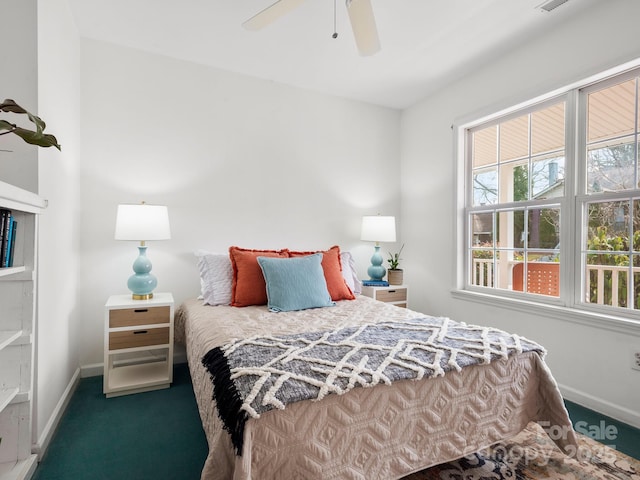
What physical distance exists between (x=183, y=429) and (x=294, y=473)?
1.15 m

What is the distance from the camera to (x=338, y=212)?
145 inches

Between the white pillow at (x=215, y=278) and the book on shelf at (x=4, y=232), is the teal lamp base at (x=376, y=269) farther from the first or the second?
the book on shelf at (x=4, y=232)

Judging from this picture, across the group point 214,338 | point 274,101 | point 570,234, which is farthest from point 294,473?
point 274,101

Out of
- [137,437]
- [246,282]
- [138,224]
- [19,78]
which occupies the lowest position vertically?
[137,437]

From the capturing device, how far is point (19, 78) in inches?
65.9

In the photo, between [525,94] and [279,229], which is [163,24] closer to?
[279,229]

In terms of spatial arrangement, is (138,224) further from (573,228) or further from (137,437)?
(573,228)

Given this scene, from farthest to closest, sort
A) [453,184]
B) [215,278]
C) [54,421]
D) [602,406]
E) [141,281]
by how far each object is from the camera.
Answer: [453,184] < [215,278] < [141,281] < [602,406] < [54,421]

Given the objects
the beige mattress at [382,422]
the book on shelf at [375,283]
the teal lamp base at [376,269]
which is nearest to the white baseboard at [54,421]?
the beige mattress at [382,422]

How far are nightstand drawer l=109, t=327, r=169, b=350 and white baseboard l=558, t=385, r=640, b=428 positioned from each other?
9.36ft

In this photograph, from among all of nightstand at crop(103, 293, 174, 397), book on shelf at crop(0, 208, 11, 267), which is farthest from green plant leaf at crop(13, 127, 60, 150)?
nightstand at crop(103, 293, 174, 397)

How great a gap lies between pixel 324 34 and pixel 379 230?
1.80 m

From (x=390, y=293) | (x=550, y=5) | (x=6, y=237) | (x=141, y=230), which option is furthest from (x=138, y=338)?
(x=550, y=5)

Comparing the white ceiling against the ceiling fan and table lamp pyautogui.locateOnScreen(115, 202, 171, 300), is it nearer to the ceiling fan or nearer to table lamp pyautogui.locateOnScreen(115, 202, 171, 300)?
the ceiling fan
